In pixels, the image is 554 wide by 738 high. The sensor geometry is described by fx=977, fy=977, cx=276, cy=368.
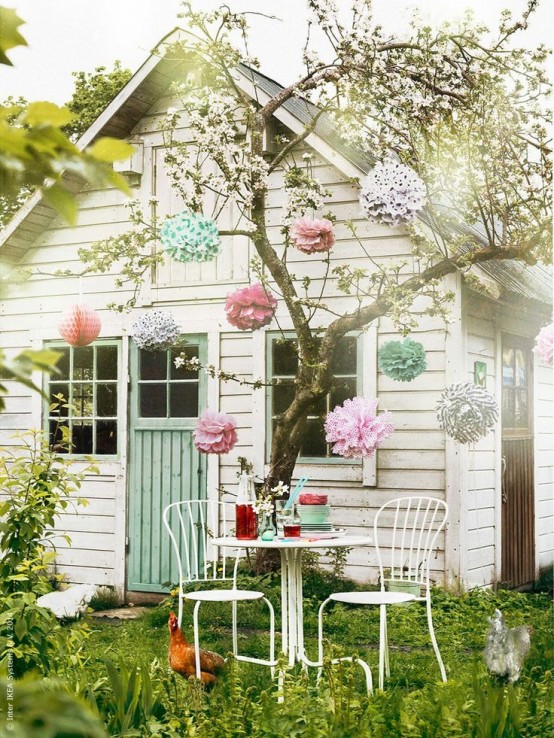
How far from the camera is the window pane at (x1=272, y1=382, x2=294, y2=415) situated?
18.7 feet

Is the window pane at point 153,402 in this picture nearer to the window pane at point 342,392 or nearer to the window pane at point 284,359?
the window pane at point 284,359

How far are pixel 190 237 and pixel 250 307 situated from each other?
20.7 inches

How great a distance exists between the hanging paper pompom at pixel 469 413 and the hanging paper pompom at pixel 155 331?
161 cm

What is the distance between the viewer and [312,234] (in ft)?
17.4

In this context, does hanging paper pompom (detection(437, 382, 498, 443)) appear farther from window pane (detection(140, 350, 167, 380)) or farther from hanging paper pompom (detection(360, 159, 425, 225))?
window pane (detection(140, 350, 167, 380))

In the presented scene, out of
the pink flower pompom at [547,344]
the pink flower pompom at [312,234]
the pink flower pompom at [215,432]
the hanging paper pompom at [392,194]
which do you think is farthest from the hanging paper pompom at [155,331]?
the pink flower pompom at [547,344]

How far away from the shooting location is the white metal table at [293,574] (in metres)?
4.07

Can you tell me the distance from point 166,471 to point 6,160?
186 inches

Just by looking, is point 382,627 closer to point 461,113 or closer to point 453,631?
point 453,631

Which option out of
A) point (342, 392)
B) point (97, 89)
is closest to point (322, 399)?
point (342, 392)

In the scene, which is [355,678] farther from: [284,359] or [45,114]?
[45,114]

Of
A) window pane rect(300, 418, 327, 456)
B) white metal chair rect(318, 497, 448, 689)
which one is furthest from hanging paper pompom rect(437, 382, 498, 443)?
window pane rect(300, 418, 327, 456)

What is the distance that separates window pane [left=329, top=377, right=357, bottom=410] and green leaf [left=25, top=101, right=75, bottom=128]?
4.56 meters

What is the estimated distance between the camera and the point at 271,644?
4.30m
